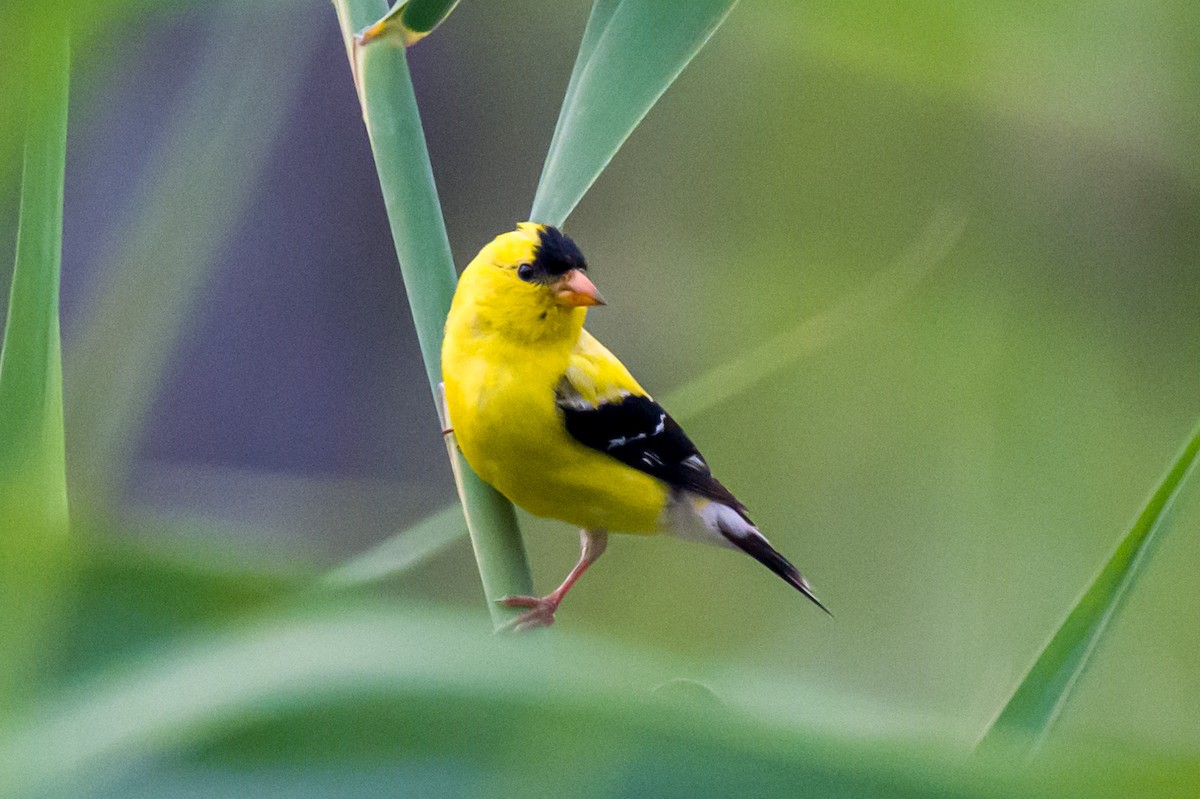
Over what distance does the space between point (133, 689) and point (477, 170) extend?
3087mm

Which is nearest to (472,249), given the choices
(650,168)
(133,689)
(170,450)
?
(650,168)

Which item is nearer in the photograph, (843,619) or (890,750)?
(890,750)

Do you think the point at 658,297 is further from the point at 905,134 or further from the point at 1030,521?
the point at 1030,521

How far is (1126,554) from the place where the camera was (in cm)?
45

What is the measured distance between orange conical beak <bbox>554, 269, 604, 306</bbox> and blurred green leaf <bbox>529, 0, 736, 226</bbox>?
1.58 ft

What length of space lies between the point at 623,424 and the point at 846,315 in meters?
0.60

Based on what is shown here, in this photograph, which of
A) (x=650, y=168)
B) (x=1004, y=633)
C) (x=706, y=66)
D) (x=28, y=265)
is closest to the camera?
(x=28, y=265)

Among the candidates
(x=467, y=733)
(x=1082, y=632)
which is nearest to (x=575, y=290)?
(x=1082, y=632)

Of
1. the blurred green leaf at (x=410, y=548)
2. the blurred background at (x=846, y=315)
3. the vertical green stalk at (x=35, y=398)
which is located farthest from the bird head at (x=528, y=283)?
the vertical green stalk at (x=35, y=398)

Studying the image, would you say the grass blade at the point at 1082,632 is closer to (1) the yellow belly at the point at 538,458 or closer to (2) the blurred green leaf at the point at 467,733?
(2) the blurred green leaf at the point at 467,733

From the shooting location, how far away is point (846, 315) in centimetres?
75

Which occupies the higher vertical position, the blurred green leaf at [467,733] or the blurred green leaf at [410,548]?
the blurred green leaf at [410,548]

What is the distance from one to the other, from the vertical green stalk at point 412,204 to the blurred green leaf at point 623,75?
79 millimetres

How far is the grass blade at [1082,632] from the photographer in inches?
17.1
